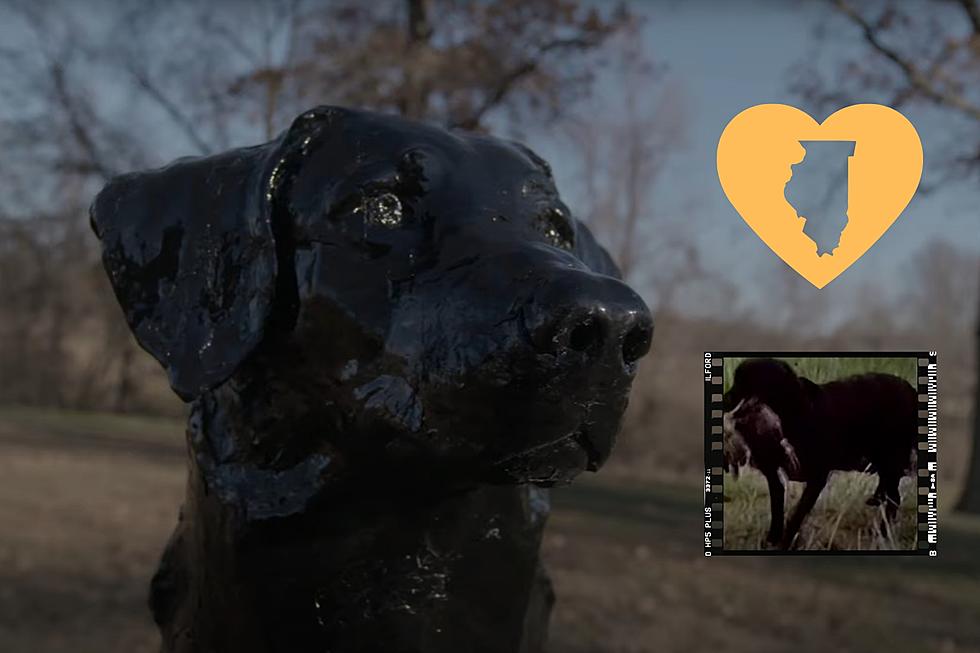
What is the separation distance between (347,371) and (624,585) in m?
5.55

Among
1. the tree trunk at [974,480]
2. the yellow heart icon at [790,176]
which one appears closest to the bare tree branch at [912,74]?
the tree trunk at [974,480]

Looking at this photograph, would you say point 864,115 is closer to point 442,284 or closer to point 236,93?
point 442,284

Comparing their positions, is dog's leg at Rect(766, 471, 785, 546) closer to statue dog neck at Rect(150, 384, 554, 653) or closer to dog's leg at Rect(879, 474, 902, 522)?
dog's leg at Rect(879, 474, 902, 522)

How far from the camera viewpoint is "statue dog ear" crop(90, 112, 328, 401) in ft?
3.96

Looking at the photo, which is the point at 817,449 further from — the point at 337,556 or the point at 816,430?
the point at 337,556

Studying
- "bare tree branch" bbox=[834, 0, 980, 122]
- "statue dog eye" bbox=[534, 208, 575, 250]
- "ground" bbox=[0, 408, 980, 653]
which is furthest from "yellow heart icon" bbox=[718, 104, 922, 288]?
"bare tree branch" bbox=[834, 0, 980, 122]

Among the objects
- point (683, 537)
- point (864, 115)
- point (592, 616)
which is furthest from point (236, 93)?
point (864, 115)

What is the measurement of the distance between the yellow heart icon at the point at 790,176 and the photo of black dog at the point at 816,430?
2.15 feet

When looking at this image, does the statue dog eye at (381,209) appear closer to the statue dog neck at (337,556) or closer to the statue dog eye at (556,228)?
the statue dog eye at (556,228)

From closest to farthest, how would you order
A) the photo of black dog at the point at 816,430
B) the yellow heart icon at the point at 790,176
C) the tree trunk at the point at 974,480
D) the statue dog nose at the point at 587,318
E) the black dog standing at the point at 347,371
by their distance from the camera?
the statue dog nose at the point at 587,318, the black dog standing at the point at 347,371, the photo of black dog at the point at 816,430, the yellow heart icon at the point at 790,176, the tree trunk at the point at 974,480

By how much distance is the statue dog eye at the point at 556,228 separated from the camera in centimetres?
127

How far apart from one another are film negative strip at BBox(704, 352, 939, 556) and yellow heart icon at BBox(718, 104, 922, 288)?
0.63 m

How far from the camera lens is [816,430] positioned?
166 centimetres

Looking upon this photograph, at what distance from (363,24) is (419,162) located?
12.9m
